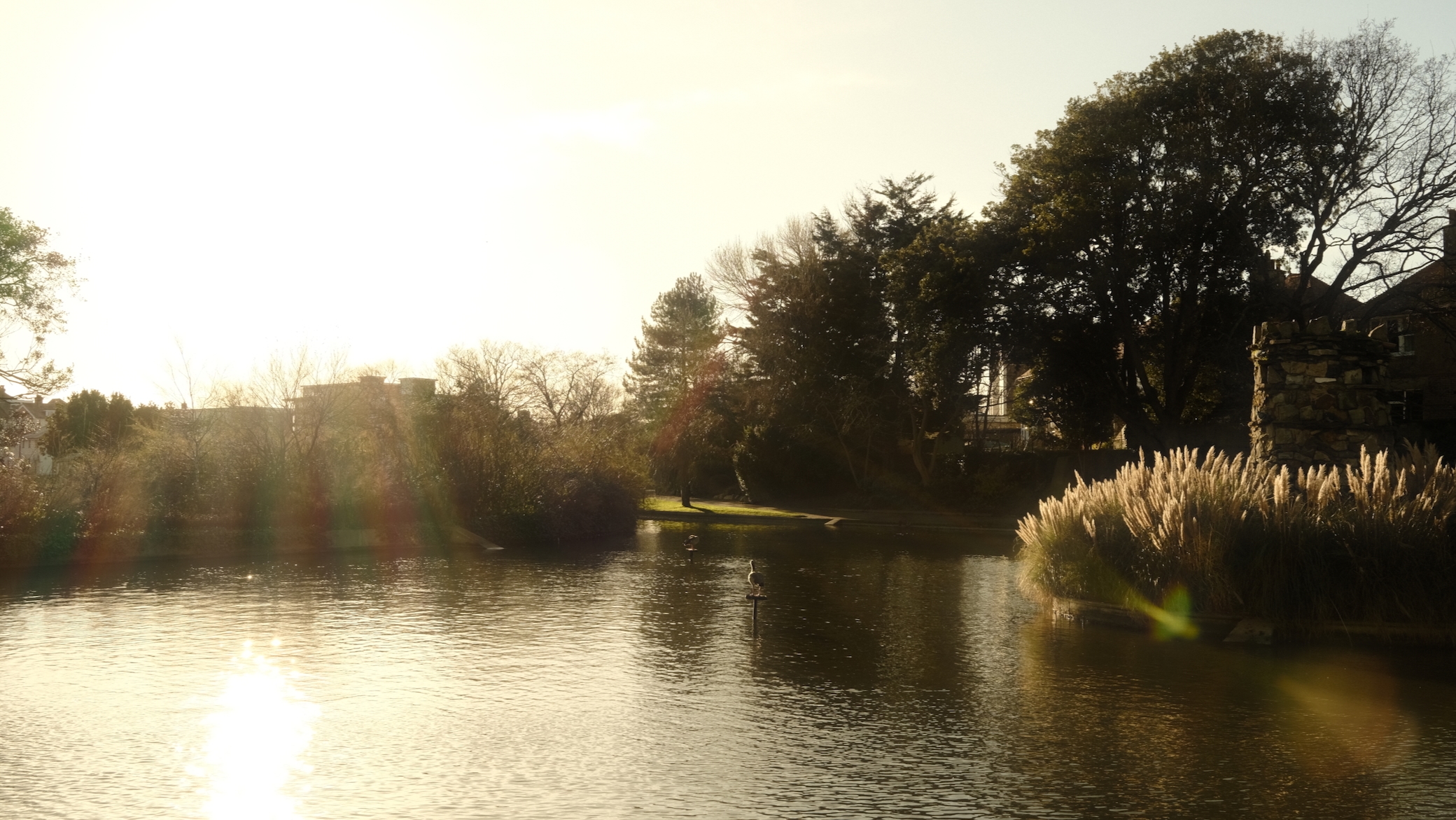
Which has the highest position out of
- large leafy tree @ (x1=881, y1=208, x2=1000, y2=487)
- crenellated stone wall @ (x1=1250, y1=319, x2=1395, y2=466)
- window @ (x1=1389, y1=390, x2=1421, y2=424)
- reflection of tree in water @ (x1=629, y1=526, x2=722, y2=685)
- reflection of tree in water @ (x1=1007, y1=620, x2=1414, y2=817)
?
large leafy tree @ (x1=881, y1=208, x2=1000, y2=487)

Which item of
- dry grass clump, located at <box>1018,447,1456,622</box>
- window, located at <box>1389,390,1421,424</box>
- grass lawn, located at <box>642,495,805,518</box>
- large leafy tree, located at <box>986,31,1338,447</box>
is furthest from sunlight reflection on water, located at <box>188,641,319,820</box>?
window, located at <box>1389,390,1421,424</box>

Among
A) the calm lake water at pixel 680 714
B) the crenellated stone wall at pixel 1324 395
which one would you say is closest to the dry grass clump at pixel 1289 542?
the calm lake water at pixel 680 714

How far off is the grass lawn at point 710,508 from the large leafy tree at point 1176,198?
13.8m

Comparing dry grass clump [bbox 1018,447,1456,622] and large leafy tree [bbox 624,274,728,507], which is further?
large leafy tree [bbox 624,274,728,507]

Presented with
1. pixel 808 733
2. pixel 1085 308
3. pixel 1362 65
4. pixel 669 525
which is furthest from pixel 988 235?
pixel 808 733

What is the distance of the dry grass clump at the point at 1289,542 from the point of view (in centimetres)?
1546

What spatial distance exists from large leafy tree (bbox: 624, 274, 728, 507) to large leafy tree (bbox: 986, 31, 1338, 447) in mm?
Result: 18305

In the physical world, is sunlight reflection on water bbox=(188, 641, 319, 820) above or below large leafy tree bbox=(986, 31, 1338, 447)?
below

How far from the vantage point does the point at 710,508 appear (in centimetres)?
5247

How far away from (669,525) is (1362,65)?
94.9 ft

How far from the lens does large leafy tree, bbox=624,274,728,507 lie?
181ft

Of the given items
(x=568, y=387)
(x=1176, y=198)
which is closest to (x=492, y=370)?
(x=568, y=387)

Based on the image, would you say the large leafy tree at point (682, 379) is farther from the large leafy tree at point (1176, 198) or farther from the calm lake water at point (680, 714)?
the calm lake water at point (680, 714)

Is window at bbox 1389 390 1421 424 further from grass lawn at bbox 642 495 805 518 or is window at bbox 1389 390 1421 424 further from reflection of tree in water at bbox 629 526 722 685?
reflection of tree in water at bbox 629 526 722 685
